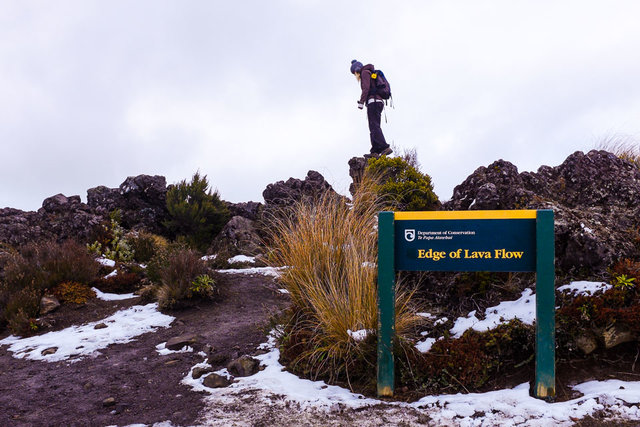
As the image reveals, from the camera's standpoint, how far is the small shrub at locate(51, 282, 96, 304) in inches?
328

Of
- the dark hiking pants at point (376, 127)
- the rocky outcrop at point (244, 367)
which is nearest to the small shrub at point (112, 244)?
the dark hiking pants at point (376, 127)

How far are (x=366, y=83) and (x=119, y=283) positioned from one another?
27.6 feet

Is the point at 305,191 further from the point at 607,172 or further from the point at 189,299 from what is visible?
the point at 607,172

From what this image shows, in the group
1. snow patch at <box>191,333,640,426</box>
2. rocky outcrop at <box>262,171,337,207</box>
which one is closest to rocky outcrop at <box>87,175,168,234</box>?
rocky outcrop at <box>262,171,337,207</box>

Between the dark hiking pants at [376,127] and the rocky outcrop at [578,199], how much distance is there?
7.30 metres

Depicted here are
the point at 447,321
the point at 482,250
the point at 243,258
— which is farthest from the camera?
the point at 243,258

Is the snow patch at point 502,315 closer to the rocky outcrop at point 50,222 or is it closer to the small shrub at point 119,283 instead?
the small shrub at point 119,283

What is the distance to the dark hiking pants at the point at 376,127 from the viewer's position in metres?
13.3

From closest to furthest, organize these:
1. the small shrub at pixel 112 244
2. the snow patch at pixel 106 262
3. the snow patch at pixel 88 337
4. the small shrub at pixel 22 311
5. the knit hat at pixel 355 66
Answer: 1. the snow patch at pixel 88 337
2. the small shrub at pixel 22 311
3. the snow patch at pixel 106 262
4. the small shrub at pixel 112 244
5. the knit hat at pixel 355 66

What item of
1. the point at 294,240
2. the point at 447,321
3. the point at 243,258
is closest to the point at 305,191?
the point at 243,258

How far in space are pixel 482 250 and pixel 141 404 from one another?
3342mm

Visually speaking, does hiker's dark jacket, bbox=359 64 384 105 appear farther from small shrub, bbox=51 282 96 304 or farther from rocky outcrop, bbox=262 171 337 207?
small shrub, bbox=51 282 96 304

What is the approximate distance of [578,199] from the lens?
5.77m

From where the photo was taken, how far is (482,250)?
3.90 m
